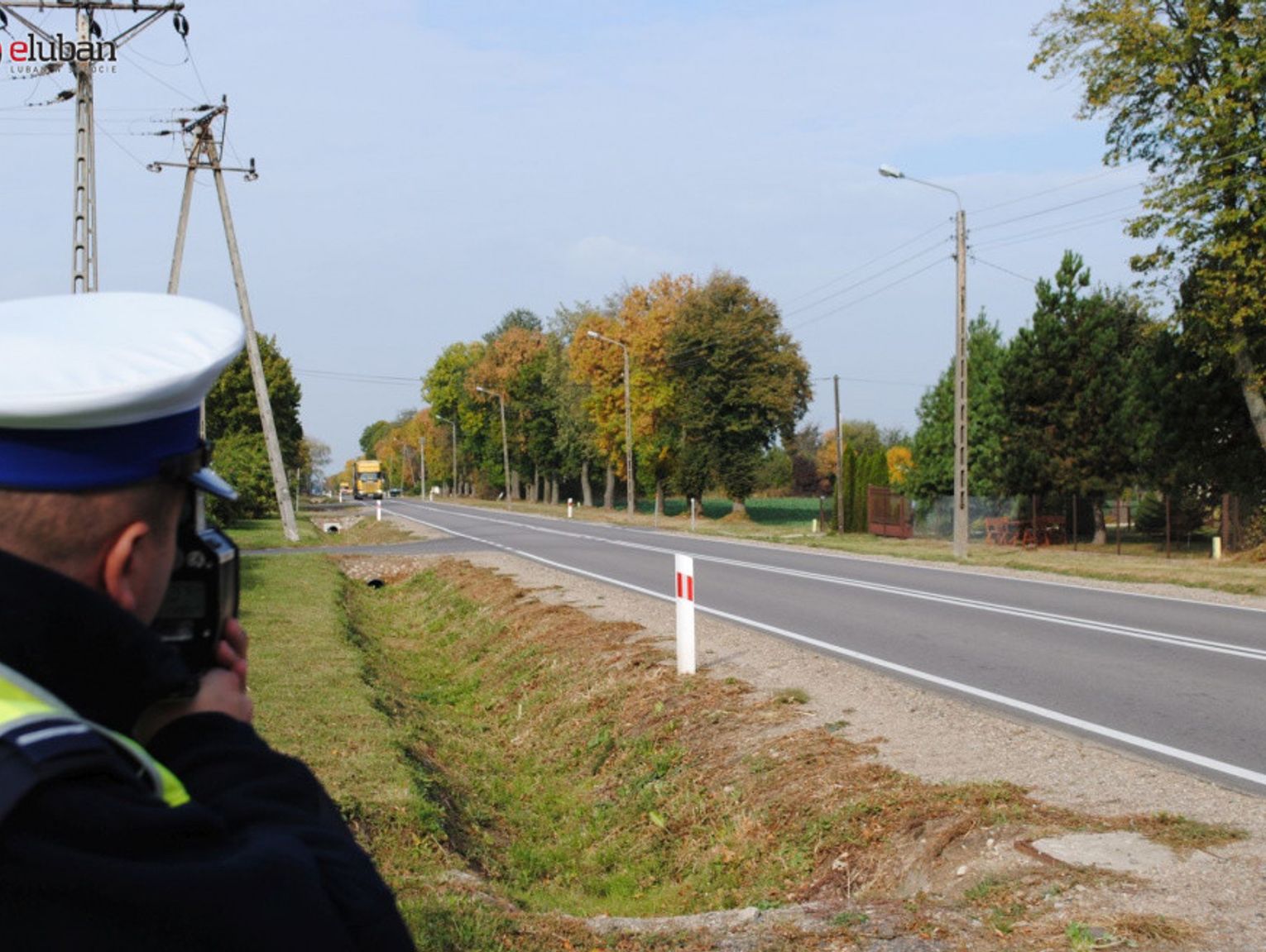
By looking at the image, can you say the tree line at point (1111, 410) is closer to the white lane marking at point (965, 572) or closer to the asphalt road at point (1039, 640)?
the white lane marking at point (965, 572)

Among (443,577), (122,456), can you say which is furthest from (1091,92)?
(122,456)

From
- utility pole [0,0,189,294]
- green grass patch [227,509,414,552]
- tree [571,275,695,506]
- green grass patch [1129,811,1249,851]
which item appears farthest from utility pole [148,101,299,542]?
tree [571,275,695,506]

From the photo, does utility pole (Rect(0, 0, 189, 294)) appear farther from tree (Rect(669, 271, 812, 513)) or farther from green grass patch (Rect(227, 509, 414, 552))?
tree (Rect(669, 271, 812, 513))

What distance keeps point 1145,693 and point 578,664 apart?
5350 mm

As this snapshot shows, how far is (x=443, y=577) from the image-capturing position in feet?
80.3

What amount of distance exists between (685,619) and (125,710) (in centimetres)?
1022

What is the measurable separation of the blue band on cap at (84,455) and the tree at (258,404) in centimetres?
4645

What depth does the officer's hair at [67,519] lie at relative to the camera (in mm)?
1178

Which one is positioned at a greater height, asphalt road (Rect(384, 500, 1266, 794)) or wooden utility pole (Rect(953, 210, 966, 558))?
wooden utility pole (Rect(953, 210, 966, 558))

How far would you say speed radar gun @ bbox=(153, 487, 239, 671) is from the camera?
139cm

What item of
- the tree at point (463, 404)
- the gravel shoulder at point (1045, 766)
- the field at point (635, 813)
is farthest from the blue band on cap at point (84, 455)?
the tree at point (463, 404)

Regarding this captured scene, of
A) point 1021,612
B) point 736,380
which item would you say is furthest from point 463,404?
point 1021,612

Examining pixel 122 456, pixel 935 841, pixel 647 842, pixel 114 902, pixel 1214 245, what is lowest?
pixel 647 842

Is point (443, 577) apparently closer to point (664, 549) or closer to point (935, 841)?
point (664, 549)
